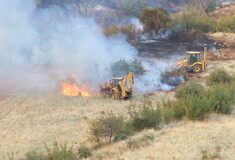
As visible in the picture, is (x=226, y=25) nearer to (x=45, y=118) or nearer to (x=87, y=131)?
(x=45, y=118)

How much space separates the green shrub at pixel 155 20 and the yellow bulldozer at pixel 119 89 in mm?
25907

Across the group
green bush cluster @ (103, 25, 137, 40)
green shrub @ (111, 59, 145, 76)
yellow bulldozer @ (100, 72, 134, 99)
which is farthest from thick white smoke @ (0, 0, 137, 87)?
green bush cluster @ (103, 25, 137, 40)

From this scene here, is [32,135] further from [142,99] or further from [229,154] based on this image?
[229,154]

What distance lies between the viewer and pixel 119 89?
1877 cm

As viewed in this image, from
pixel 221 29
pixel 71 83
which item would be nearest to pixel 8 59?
pixel 71 83

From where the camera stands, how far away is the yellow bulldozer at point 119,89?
60.9 feet

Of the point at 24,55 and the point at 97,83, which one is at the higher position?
the point at 24,55

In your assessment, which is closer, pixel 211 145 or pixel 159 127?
pixel 211 145

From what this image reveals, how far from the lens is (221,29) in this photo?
46.4 metres

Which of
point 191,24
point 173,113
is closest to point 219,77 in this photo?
point 173,113

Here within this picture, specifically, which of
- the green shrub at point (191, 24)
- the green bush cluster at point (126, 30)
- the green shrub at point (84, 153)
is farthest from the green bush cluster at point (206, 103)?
the green shrub at point (191, 24)

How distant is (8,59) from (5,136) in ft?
51.1

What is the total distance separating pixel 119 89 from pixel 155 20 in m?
26.7

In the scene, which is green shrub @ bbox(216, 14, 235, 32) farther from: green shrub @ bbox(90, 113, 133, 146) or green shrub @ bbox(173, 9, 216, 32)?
green shrub @ bbox(90, 113, 133, 146)
